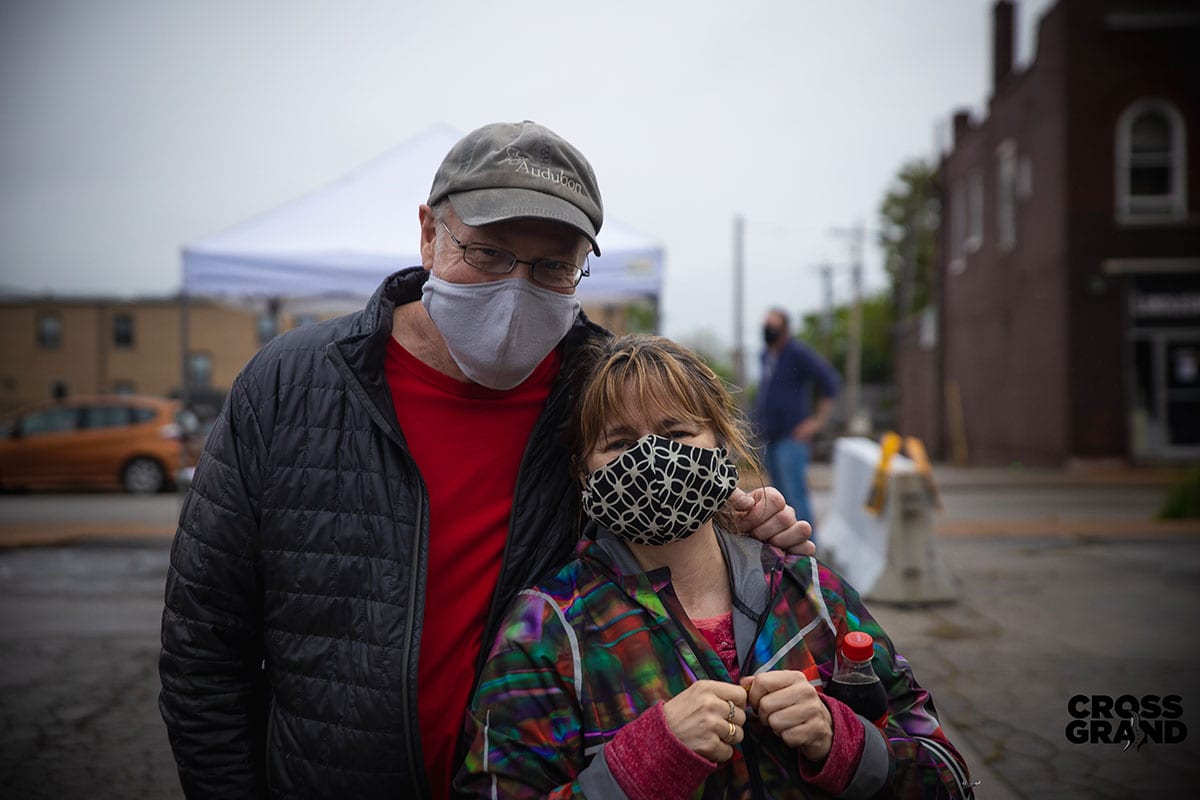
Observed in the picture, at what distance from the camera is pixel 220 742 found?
1.88m

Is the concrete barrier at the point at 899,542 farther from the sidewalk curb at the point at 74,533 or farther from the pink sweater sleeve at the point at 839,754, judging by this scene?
the sidewalk curb at the point at 74,533

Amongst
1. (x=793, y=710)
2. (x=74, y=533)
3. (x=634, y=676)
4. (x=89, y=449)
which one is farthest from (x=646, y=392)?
(x=89, y=449)

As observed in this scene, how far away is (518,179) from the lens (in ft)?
6.06

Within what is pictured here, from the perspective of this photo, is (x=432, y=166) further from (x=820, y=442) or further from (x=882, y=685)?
(x=820, y=442)

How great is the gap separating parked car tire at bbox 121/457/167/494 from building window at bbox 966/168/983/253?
→ 68.6 ft

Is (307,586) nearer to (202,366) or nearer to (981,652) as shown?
(981,652)

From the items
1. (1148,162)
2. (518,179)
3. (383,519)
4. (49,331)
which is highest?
(1148,162)

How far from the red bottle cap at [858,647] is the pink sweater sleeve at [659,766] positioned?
0.33 metres

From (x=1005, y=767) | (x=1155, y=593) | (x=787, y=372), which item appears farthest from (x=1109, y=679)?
(x=787, y=372)

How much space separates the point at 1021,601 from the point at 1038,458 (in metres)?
15.7

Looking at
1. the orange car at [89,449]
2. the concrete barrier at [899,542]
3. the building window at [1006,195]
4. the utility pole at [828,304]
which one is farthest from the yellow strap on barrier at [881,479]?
the utility pole at [828,304]

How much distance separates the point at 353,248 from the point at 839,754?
19.2 ft

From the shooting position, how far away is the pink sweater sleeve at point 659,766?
5.30 ft

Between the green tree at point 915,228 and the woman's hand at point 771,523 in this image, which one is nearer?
the woman's hand at point 771,523
